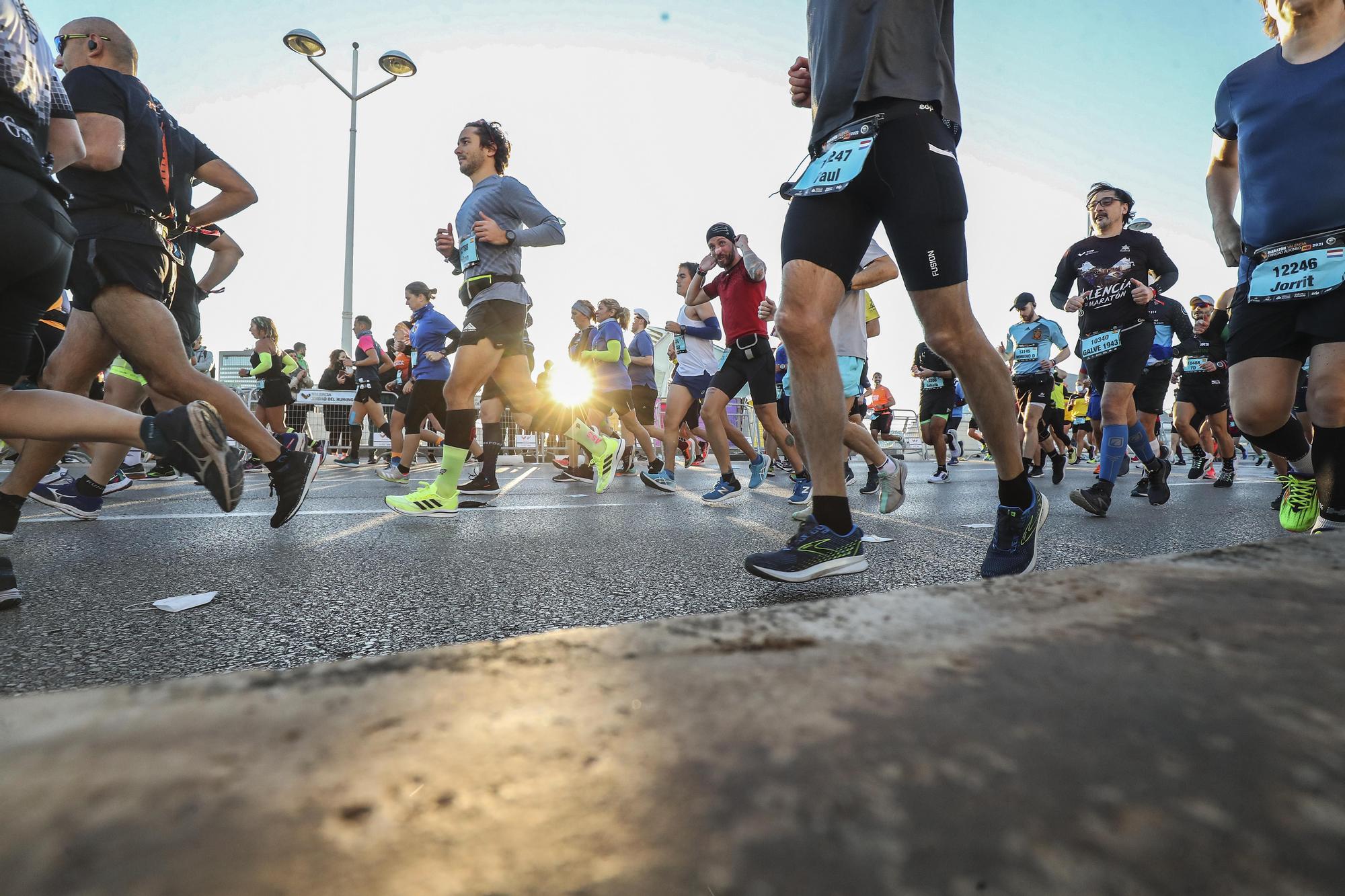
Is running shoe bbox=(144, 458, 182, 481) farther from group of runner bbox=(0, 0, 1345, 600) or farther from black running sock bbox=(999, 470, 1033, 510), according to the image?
black running sock bbox=(999, 470, 1033, 510)

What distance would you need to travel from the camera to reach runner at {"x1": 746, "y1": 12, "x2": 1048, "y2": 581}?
203cm

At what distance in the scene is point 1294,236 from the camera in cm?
251

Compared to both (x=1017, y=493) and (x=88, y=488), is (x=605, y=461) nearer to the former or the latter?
(x=88, y=488)

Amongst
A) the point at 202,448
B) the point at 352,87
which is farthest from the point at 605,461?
the point at 352,87

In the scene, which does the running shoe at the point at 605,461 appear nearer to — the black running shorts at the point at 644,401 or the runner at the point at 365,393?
the black running shorts at the point at 644,401

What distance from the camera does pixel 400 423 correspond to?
923cm

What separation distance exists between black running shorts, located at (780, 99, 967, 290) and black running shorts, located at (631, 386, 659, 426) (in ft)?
20.4

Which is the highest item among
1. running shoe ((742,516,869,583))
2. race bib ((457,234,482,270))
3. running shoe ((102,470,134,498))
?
race bib ((457,234,482,270))

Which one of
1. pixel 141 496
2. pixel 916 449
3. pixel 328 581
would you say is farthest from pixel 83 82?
→ pixel 916 449

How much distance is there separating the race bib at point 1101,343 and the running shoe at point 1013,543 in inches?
131

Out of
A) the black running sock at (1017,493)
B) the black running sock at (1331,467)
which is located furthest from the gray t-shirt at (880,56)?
the black running sock at (1331,467)

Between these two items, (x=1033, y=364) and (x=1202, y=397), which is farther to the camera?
(x=1033, y=364)

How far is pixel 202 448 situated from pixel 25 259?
2.32 feet

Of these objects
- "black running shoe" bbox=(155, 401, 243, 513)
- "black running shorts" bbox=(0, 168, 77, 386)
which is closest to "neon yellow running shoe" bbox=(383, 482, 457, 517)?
"black running shoe" bbox=(155, 401, 243, 513)
